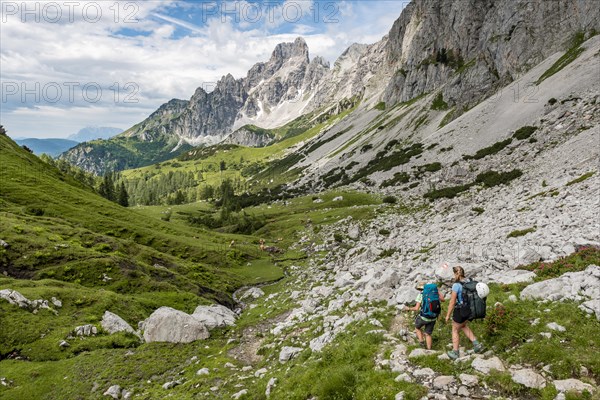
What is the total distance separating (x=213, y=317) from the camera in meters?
31.1

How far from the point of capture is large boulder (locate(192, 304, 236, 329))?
3011 cm

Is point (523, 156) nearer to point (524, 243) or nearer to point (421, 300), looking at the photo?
point (524, 243)

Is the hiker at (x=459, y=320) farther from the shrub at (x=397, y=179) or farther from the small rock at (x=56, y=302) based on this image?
the shrub at (x=397, y=179)

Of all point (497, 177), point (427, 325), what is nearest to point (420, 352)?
point (427, 325)

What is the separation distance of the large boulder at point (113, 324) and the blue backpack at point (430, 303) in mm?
24496

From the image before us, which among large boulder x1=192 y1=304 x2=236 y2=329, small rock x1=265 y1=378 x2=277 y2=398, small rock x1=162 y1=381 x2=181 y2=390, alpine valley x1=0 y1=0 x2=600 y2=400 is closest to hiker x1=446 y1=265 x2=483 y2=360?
alpine valley x1=0 y1=0 x2=600 y2=400

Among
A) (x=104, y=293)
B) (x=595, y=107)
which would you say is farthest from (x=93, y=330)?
(x=595, y=107)

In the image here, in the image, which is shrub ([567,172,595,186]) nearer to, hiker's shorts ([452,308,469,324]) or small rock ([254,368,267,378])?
hiker's shorts ([452,308,469,324])

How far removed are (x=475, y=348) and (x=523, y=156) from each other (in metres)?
55.1

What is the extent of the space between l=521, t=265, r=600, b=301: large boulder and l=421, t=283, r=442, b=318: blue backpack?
4.24 m

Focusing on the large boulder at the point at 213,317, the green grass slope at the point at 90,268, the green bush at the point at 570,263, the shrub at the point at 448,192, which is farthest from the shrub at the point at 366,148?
the green bush at the point at 570,263

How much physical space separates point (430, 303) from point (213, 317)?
22.4 meters

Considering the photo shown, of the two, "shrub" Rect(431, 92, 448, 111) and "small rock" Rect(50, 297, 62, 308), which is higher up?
"shrub" Rect(431, 92, 448, 111)

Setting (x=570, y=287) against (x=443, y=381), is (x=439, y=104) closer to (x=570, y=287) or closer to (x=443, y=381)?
(x=570, y=287)
